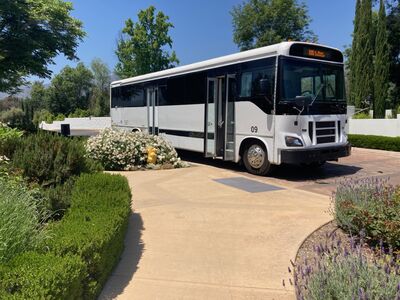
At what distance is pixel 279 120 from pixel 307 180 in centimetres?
172

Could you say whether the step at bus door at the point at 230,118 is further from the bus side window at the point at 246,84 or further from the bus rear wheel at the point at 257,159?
the bus rear wheel at the point at 257,159

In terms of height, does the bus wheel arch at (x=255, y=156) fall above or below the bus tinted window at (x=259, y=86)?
below

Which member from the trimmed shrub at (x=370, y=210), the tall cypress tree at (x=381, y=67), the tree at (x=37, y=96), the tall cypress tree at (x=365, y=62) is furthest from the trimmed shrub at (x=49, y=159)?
the tree at (x=37, y=96)

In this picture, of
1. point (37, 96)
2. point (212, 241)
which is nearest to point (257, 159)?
point (212, 241)

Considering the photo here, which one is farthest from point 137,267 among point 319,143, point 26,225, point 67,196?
point 319,143

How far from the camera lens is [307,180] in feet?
31.5

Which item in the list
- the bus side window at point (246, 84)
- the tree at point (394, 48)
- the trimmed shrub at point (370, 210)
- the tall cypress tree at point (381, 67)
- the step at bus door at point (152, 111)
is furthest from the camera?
the tree at point (394, 48)

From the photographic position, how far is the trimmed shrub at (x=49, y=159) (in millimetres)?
5605

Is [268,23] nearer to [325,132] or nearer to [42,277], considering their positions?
[325,132]

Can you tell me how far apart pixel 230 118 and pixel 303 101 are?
2347 mm

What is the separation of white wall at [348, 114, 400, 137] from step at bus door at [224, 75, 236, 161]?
10.9 metres

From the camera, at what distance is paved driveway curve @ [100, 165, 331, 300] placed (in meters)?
3.70

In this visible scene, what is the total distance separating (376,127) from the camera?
Result: 18812mm

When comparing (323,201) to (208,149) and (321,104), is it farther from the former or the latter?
(208,149)
